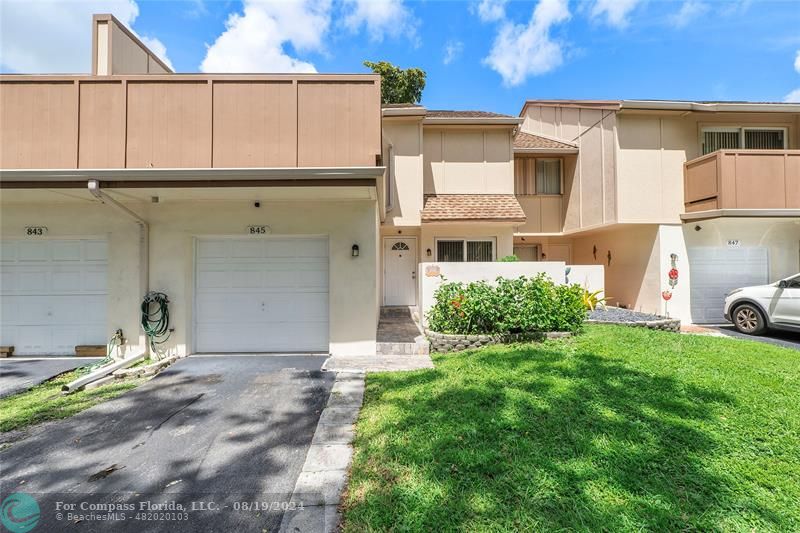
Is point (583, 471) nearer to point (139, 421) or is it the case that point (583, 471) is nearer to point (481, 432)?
point (481, 432)

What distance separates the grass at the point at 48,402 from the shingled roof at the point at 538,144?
12750 mm

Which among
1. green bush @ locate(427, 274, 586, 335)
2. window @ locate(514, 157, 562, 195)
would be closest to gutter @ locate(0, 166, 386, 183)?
green bush @ locate(427, 274, 586, 335)

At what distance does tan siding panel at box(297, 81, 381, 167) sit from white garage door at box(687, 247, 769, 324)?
1016 cm

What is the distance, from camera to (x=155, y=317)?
6.20 meters

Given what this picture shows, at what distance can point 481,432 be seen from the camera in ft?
10.5

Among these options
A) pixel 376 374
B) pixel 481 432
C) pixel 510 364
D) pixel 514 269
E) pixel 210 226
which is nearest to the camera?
pixel 481 432

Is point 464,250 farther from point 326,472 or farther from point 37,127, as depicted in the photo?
point 37,127

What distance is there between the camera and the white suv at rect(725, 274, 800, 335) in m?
7.27

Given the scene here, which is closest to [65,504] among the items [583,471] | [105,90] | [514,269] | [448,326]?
[583,471]

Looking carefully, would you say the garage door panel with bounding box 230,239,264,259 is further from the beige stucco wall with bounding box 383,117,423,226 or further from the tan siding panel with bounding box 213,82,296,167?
the beige stucco wall with bounding box 383,117,423,226

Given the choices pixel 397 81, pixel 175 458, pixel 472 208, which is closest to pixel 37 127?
pixel 175 458

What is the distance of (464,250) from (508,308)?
15.3 feet

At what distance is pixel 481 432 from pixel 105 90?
7.70 m

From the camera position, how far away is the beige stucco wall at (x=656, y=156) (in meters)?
9.70
